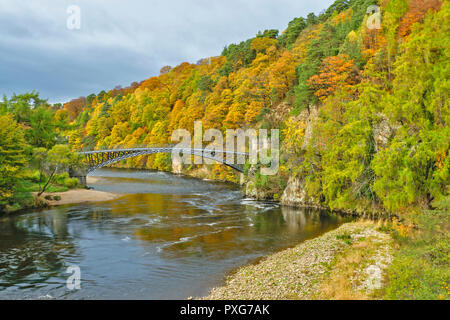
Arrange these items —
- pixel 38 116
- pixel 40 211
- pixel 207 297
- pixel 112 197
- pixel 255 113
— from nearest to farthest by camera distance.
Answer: pixel 207 297, pixel 40 211, pixel 112 197, pixel 38 116, pixel 255 113

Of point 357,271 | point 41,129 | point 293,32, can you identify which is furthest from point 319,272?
point 293,32

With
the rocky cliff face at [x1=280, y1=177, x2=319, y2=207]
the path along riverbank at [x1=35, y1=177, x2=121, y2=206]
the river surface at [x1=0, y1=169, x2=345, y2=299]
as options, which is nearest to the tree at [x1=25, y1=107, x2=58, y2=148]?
the path along riverbank at [x1=35, y1=177, x2=121, y2=206]

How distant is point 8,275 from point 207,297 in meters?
10.0

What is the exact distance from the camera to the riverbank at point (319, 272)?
11.0m

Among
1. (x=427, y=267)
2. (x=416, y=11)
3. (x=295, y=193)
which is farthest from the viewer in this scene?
(x=295, y=193)

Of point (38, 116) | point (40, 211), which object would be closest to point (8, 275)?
point (40, 211)

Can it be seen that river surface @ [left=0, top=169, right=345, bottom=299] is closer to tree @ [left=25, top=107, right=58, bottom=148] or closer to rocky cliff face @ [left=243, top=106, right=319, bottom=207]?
rocky cliff face @ [left=243, top=106, right=319, bottom=207]

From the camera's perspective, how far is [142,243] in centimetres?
1911

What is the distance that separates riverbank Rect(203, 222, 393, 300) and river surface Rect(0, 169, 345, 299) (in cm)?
140

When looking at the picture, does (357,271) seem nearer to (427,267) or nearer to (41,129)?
(427,267)

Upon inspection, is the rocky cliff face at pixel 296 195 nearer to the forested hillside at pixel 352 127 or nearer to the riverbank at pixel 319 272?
the forested hillside at pixel 352 127

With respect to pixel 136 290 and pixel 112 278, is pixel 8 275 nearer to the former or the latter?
pixel 112 278

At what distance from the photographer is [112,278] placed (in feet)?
45.7

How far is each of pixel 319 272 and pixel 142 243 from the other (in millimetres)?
11334
